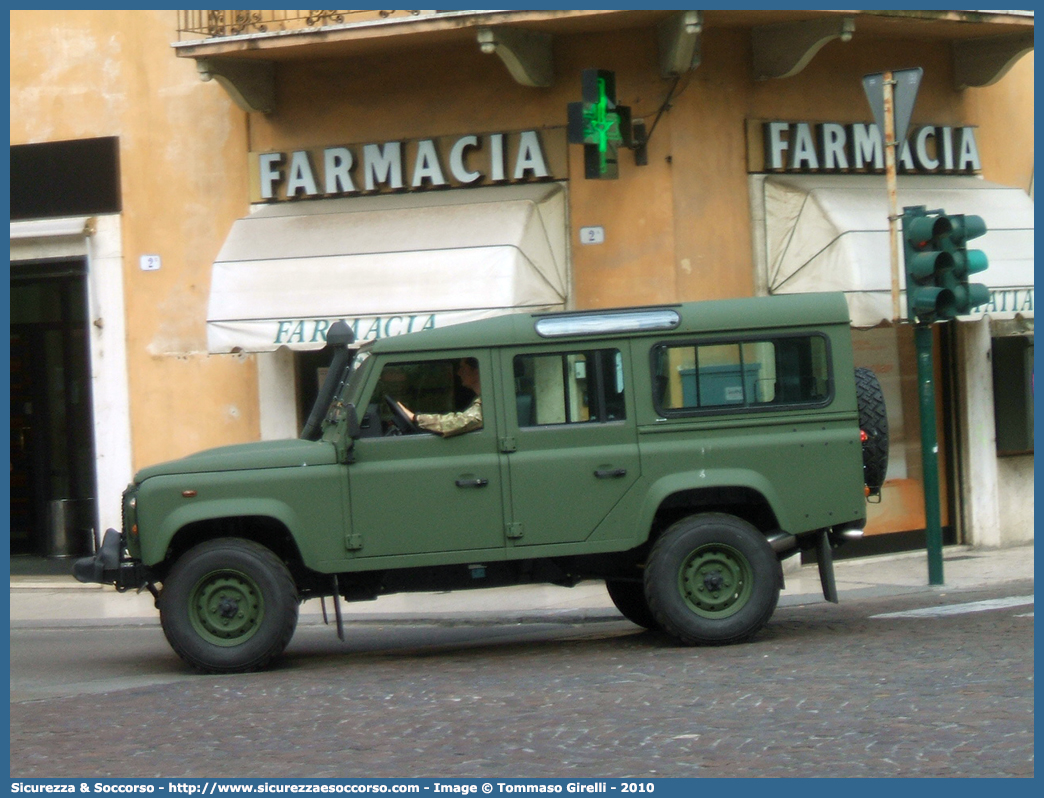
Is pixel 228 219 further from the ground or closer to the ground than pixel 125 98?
closer to the ground

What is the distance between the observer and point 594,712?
23.0ft

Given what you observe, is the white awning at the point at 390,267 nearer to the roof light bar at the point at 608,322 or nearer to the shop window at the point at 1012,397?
the roof light bar at the point at 608,322

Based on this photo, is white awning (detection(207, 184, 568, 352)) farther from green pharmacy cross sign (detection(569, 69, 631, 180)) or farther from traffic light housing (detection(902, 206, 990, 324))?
traffic light housing (detection(902, 206, 990, 324))

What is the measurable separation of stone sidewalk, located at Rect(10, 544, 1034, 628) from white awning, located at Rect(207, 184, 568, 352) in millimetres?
2552

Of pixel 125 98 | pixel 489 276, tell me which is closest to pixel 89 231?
pixel 125 98

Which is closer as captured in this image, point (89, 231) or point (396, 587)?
point (396, 587)

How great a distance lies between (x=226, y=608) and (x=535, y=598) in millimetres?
4227

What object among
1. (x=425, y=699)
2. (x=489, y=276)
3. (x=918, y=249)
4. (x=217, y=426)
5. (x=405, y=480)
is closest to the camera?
(x=425, y=699)

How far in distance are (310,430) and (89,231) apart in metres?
6.39

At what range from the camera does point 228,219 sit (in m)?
14.4

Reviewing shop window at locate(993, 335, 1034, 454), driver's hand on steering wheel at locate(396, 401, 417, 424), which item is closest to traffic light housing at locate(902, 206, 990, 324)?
shop window at locate(993, 335, 1034, 454)

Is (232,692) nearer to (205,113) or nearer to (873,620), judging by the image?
(873,620)

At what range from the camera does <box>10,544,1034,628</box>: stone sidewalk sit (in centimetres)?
1162

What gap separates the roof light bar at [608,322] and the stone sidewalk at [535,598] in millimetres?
3059
